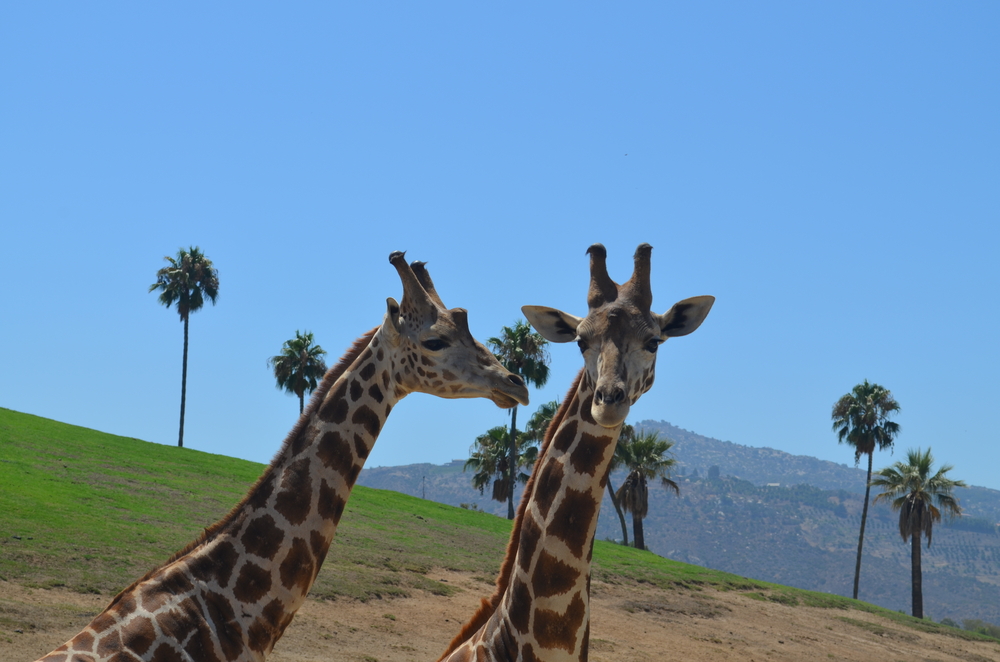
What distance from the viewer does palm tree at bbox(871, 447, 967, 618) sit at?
63.7m

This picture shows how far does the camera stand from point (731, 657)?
31.4 m

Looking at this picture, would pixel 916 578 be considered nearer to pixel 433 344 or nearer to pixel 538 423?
pixel 538 423

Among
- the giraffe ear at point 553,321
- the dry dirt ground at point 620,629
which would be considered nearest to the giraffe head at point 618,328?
the giraffe ear at point 553,321

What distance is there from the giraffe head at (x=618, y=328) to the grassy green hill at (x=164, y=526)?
20.3 metres

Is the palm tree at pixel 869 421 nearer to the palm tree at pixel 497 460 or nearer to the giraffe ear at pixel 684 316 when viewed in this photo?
the palm tree at pixel 497 460

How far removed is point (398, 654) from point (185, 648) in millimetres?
17756

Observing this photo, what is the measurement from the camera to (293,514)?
830 cm

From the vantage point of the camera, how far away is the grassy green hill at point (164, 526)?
27.5m

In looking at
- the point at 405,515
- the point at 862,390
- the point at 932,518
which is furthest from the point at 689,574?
the point at 862,390

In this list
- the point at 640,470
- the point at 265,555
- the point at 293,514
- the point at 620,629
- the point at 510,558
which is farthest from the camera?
the point at 640,470

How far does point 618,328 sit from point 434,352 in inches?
89.0

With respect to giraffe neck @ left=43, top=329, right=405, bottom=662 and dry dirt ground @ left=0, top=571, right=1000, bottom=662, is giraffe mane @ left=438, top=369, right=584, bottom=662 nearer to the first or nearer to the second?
giraffe neck @ left=43, top=329, right=405, bottom=662

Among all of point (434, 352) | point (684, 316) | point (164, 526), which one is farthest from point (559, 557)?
point (164, 526)

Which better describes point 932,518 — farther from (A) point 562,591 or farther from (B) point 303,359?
(A) point 562,591
